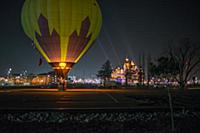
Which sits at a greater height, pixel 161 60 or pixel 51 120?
pixel 161 60

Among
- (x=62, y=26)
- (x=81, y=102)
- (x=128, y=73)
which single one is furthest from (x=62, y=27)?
(x=128, y=73)

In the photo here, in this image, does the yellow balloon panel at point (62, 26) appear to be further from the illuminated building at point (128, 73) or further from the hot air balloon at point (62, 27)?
the illuminated building at point (128, 73)

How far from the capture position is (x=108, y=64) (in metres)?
173

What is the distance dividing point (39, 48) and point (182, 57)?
5538 centimetres

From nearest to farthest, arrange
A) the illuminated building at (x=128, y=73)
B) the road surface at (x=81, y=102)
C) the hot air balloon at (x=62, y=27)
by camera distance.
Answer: the road surface at (x=81, y=102) < the hot air balloon at (x=62, y=27) < the illuminated building at (x=128, y=73)

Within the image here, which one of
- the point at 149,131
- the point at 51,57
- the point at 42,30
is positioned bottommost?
the point at 149,131

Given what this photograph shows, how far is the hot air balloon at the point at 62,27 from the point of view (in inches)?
1863

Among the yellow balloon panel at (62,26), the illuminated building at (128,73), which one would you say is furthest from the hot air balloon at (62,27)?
the illuminated building at (128,73)

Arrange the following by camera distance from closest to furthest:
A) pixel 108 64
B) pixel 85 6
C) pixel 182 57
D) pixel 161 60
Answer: pixel 85 6 → pixel 182 57 → pixel 161 60 → pixel 108 64

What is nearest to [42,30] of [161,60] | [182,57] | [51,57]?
[51,57]

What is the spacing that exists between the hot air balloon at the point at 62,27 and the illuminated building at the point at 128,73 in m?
76.2

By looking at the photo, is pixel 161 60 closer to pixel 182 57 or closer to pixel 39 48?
pixel 182 57

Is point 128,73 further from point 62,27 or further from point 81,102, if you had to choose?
point 81,102

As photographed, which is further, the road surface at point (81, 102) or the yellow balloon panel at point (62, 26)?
the yellow balloon panel at point (62, 26)
